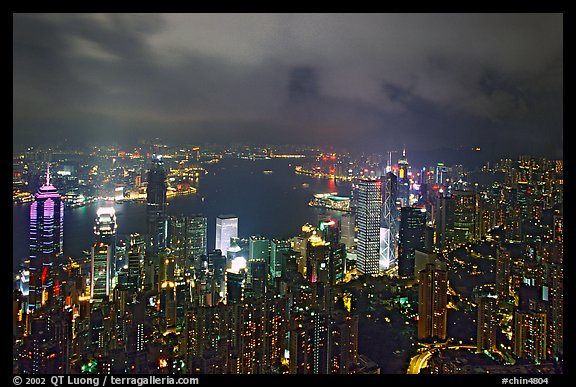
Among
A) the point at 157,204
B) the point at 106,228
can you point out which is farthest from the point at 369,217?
the point at 106,228

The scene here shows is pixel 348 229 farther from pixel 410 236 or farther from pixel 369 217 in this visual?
pixel 410 236

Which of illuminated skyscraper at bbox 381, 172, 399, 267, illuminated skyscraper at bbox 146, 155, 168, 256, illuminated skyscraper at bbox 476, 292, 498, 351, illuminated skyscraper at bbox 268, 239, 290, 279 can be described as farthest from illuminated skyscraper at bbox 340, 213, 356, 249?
illuminated skyscraper at bbox 146, 155, 168, 256

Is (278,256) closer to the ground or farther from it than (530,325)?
farther from it

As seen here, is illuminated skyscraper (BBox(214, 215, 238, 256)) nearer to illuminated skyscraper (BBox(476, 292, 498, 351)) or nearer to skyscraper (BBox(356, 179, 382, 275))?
skyscraper (BBox(356, 179, 382, 275))
